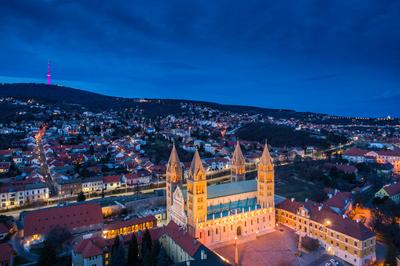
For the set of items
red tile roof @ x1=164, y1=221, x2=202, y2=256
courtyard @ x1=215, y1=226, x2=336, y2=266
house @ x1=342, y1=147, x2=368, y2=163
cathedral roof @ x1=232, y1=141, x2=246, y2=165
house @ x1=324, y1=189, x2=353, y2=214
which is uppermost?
cathedral roof @ x1=232, y1=141, x2=246, y2=165

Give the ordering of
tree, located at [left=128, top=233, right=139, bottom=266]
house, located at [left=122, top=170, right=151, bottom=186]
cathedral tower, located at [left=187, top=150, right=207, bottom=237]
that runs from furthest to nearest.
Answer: house, located at [left=122, top=170, right=151, bottom=186] < cathedral tower, located at [left=187, top=150, right=207, bottom=237] < tree, located at [left=128, top=233, right=139, bottom=266]

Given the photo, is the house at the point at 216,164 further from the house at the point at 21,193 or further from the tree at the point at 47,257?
the tree at the point at 47,257

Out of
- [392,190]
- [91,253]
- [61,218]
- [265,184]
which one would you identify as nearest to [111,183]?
[61,218]

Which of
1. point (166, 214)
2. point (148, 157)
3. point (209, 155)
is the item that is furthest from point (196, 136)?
point (166, 214)

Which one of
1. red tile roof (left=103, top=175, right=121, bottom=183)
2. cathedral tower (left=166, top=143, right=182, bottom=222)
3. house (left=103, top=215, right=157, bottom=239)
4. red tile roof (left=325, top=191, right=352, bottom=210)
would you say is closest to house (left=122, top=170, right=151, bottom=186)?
red tile roof (left=103, top=175, right=121, bottom=183)

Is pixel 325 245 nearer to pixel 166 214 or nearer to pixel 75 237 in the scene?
pixel 166 214

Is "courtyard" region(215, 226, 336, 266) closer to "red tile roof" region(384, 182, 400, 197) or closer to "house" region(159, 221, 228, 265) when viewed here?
"house" region(159, 221, 228, 265)

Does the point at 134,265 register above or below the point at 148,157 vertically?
below
